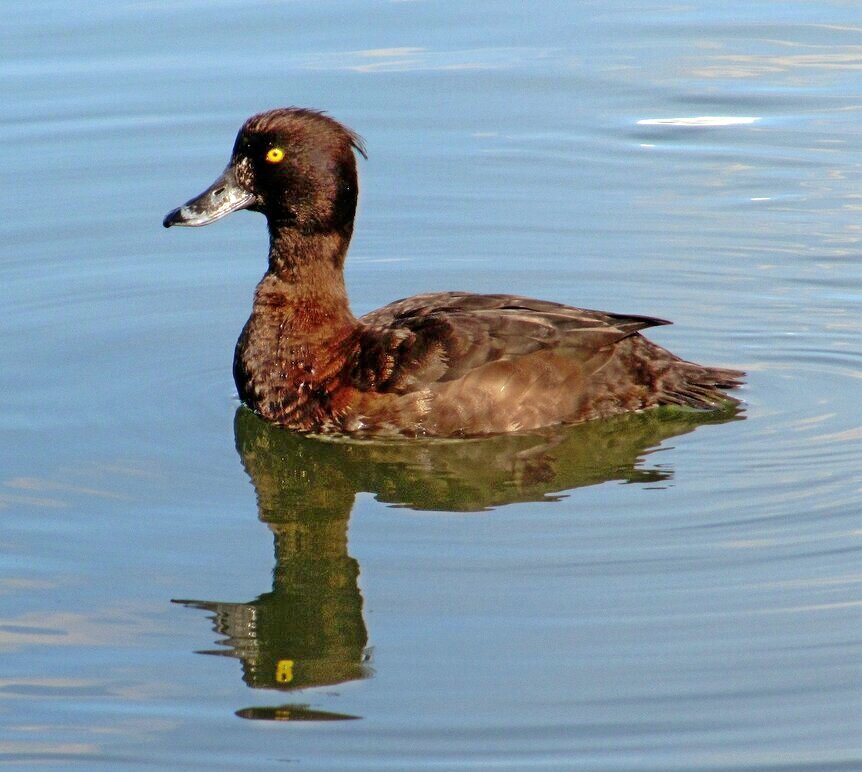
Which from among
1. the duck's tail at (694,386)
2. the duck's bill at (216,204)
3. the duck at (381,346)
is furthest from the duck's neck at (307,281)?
the duck's tail at (694,386)

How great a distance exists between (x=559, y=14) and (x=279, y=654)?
9.71 meters

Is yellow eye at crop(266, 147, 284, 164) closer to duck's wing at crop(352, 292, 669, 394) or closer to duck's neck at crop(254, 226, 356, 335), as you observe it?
duck's neck at crop(254, 226, 356, 335)

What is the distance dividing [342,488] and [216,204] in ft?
6.23

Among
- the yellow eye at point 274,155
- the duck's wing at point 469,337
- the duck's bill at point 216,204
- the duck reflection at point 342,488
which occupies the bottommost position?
the duck reflection at point 342,488

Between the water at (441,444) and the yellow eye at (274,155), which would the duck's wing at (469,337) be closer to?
the water at (441,444)

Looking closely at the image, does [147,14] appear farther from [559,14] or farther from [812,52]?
[812,52]

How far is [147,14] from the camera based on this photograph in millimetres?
14539

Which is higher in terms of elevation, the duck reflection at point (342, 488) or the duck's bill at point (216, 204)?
the duck's bill at point (216, 204)

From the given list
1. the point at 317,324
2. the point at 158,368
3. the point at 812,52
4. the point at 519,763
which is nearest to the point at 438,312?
the point at 317,324

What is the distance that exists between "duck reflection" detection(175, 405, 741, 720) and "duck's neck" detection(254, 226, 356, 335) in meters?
0.60

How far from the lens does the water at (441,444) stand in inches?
221

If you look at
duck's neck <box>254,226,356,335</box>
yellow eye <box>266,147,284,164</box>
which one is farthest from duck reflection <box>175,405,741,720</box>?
yellow eye <box>266,147,284,164</box>

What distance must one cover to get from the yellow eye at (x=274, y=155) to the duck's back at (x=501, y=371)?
3.26 feet

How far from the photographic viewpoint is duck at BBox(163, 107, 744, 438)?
803 cm
